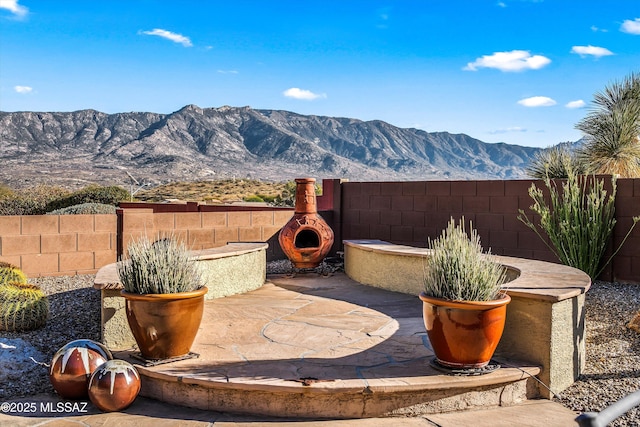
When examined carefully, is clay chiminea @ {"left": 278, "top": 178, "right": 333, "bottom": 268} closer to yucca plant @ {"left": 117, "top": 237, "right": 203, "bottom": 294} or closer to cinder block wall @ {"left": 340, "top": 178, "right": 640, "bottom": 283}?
cinder block wall @ {"left": 340, "top": 178, "right": 640, "bottom": 283}

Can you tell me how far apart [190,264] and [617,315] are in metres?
4.87

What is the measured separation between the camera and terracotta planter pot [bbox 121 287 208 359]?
4.46 metres

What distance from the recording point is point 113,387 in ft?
13.5

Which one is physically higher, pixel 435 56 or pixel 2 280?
pixel 435 56

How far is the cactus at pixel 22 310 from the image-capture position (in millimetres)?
6191

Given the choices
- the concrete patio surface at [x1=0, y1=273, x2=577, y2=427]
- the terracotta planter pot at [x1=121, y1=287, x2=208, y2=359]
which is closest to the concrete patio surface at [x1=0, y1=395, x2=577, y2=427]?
the concrete patio surface at [x1=0, y1=273, x2=577, y2=427]

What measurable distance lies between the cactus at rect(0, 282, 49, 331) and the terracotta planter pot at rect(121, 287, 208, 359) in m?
2.33

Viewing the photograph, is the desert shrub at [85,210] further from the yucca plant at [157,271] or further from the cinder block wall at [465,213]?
the yucca plant at [157,271]

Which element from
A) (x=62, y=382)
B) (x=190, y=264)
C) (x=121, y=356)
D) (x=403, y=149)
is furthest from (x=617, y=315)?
(x=403, y=149)

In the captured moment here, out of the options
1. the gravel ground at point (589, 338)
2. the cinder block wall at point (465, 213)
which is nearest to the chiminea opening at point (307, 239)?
the cinder block wall at point (465, 213)

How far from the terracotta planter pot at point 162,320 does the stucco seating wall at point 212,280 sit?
0.52 m

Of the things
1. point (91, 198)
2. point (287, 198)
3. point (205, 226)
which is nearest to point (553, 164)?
point (205, 226)

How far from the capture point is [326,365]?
15.0 ft

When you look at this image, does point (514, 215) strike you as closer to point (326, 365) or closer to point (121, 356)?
point (326, 365)
